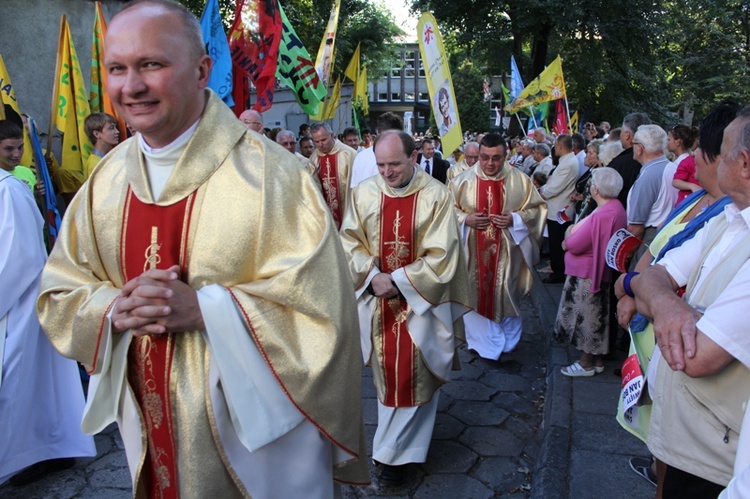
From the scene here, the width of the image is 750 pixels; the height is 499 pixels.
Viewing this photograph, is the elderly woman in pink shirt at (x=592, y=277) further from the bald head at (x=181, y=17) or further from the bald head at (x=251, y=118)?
the bald head at (x=181, y=17)

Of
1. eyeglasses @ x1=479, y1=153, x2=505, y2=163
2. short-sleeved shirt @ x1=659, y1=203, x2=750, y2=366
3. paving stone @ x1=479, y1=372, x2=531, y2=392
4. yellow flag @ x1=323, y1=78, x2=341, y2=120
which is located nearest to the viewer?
short-sleeved shirt @ x1=659, y1=203, x2=750, y2=366

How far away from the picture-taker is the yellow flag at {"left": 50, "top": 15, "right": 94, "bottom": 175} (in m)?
5.76

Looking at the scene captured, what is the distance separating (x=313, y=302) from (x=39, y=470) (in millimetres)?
2945

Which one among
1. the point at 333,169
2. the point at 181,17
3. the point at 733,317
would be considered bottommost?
the point at 733,317

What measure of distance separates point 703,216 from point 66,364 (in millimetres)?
3643

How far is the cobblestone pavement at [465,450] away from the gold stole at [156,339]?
1.90m

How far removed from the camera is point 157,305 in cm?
167

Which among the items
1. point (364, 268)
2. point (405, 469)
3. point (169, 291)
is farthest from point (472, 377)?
point (169, 291)

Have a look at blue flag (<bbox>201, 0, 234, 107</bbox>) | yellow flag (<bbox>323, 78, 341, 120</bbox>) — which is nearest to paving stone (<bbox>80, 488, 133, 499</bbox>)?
blue flag (<bbox>201, 0, 234, 107</bbox>)

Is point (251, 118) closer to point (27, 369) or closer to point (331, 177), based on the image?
point (331, 177)

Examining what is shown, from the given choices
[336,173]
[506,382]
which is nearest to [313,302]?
[506,382]

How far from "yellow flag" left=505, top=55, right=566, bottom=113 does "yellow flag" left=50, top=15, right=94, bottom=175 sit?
8.59 metres

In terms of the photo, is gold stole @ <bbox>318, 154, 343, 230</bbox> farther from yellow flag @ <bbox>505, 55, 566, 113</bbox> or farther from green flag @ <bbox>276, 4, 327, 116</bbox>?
yellow flag @ <bbox>505, 55, 566, 113</bbox>

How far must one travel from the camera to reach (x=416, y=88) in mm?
67625
